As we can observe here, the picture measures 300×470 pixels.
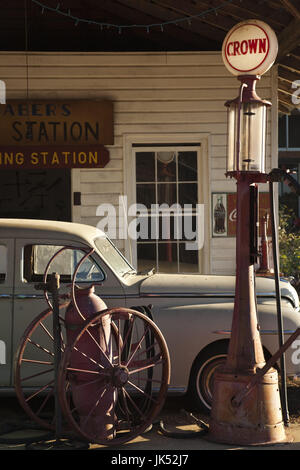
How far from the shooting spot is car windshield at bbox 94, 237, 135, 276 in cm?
703

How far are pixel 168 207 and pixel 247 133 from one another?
19.8ft

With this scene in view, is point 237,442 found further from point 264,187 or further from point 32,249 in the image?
point 264,187

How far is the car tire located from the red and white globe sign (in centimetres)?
232

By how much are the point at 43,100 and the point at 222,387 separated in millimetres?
7060

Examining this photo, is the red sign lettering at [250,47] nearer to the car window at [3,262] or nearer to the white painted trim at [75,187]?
the car window at [3,262]

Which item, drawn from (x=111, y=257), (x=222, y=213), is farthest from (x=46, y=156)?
(x=111, y=257)

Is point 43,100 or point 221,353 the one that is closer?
point 221,353

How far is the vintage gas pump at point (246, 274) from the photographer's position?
19.0 ft

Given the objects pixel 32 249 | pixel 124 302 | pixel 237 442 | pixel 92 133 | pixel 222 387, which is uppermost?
pixel 92 133

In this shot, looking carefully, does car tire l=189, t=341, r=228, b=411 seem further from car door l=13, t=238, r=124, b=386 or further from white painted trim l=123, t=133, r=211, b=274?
white painted trim l=123, t=133, r=211, b=274

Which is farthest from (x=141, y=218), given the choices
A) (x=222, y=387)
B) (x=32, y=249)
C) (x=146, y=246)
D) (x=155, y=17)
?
(x=222, y=387)

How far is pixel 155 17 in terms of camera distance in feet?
40.7

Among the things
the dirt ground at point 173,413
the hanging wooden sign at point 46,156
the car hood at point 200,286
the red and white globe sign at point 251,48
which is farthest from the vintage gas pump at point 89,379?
the hanging wooden sign at point 46,156

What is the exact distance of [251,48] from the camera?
617cm
